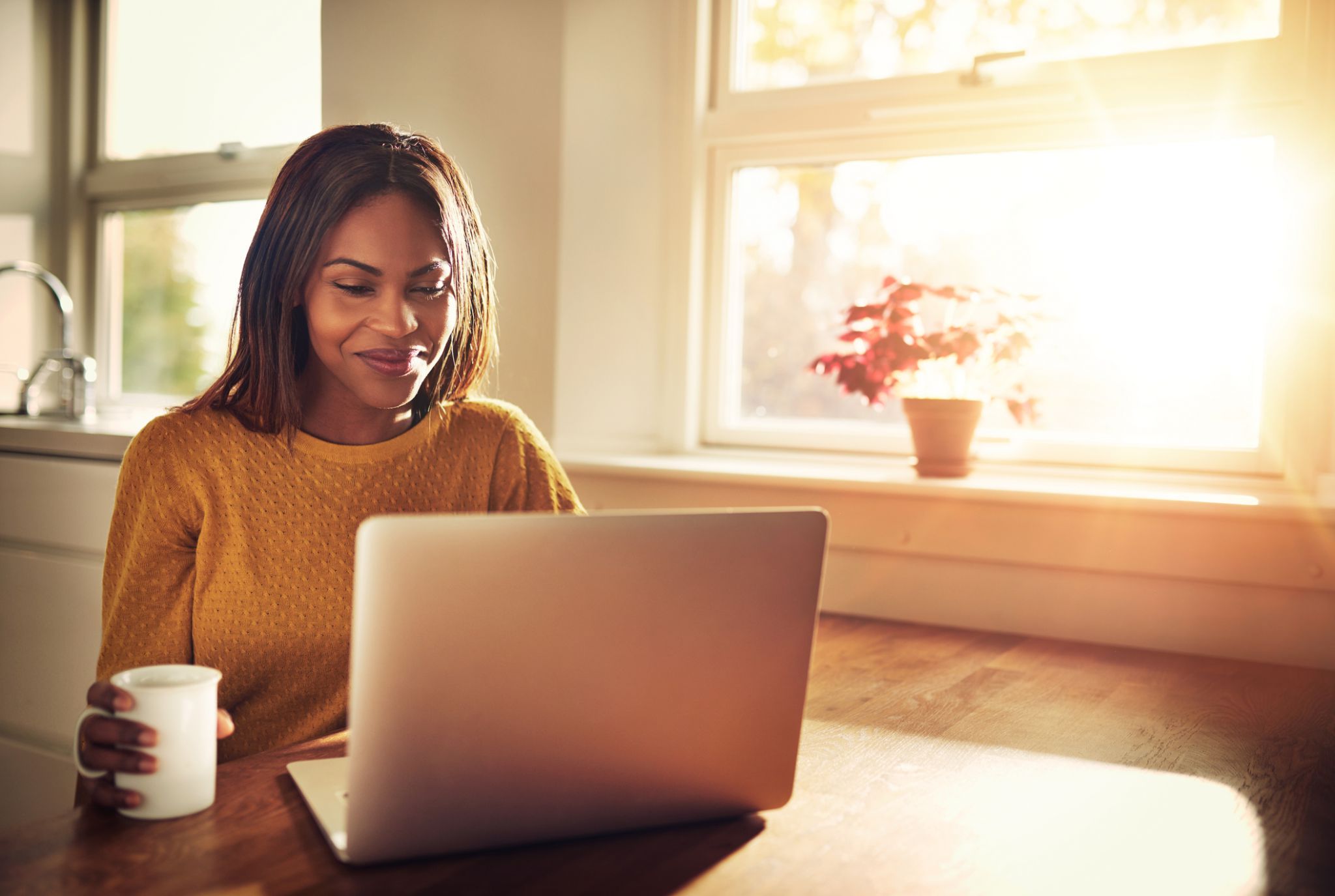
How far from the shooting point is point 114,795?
0.74 meters

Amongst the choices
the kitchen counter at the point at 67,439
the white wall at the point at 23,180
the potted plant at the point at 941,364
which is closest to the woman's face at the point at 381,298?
the potted plant at the point at 941,364

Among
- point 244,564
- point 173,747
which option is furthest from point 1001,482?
point 173,747

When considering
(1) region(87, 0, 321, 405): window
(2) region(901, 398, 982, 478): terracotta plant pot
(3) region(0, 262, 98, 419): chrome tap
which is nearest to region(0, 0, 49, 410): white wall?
(1) region(87, 0, 321, 405): window

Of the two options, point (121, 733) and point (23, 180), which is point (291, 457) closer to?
point (121, 733)

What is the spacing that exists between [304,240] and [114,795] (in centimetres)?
61

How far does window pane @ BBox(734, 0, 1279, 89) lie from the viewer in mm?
1786

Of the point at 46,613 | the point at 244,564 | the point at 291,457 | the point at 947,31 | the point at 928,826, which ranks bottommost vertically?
the point at 46,613

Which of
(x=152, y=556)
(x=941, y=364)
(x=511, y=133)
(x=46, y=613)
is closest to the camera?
(x=152, y=556)

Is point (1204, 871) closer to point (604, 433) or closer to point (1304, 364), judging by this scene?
point (1304, 364)

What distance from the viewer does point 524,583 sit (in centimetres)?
67

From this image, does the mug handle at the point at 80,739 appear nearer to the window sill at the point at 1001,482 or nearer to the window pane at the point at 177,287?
the window sill at the point at 1001,482

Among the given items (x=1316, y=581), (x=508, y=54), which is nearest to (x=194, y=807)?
(x=1316, y=581)

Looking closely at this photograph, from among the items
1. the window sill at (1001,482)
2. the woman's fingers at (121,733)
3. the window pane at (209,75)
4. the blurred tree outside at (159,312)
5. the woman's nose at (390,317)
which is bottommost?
the woman's fingers at (121,733)

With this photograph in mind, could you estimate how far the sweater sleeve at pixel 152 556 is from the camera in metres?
1.12
